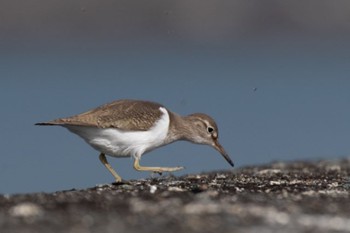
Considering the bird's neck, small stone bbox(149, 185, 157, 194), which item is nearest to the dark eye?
the bird's neck

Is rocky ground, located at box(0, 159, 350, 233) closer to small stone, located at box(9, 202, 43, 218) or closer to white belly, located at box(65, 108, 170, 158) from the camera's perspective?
small stone, located at box(9, 202, 43, 218)

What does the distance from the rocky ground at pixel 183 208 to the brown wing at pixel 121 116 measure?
79 centimetres

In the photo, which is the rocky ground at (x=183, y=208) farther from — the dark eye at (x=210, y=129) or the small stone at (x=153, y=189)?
the dark eye at (x=210, y=129)

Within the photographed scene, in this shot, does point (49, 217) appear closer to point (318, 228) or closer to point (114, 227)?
point (114, 227)

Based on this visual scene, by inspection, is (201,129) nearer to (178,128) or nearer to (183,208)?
(178,128)

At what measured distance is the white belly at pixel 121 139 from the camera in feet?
44.9

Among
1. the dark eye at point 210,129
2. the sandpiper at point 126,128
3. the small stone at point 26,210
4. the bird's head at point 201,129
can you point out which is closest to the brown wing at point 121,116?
the sandpiper at point 126,128

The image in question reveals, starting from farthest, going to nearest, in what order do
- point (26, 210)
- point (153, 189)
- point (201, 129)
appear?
1. point (201, 129)
2. point (153, 189)
3. point (26, 210)

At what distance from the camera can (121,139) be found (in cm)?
1382

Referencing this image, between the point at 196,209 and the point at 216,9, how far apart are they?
35.5 m

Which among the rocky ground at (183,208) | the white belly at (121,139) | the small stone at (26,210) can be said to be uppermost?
the white belly at (121,139)

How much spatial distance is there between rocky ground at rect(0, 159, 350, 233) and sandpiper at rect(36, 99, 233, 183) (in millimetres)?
635

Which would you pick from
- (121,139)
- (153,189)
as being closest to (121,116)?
(121,139)

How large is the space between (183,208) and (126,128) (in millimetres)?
3244
